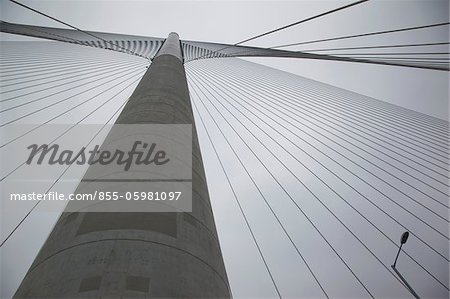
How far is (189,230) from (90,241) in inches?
53.1

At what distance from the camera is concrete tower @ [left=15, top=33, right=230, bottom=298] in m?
3.58

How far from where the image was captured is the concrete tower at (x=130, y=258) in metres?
3.58

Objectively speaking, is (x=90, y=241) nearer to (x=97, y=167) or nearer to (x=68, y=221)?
(x=68, y=221)

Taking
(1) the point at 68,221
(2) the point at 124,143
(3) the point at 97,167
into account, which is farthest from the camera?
(2) the point at 124,143

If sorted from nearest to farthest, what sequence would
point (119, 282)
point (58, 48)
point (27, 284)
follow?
1. point (119, 282)
2. point (27, 284)
3. point (58, 48)

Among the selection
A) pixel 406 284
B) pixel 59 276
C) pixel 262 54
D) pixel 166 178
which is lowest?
pixel 406 284

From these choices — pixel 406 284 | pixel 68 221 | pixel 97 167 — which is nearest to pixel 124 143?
pixel 97 167

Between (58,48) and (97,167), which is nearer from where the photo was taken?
(97,167)

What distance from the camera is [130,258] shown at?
390cm

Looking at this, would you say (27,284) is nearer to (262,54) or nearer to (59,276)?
(59,276)

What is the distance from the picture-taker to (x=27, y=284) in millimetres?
3992

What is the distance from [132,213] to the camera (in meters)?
4.66

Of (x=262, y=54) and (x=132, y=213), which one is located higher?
(x=262, y=54)

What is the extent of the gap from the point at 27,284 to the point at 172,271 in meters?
1.67
